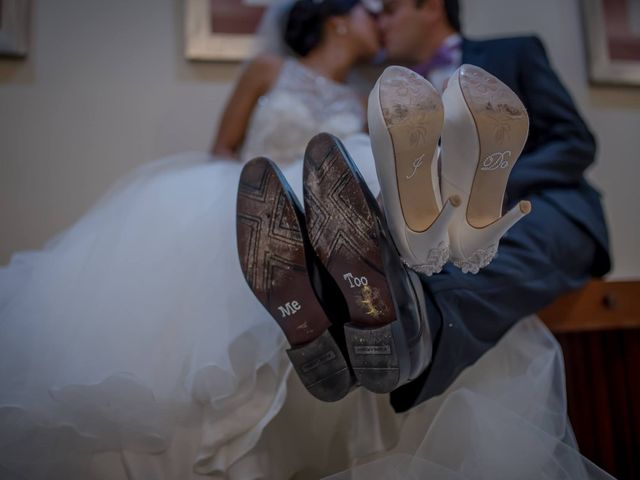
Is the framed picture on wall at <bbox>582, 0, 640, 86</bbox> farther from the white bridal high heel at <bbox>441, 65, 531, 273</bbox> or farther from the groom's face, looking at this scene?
the white bridal high heel at <bbox>441, 65, 531, 273</bbox>

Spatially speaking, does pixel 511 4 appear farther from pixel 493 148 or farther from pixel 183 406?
pixel 183 406

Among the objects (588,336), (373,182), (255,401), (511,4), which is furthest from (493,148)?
(511,4)

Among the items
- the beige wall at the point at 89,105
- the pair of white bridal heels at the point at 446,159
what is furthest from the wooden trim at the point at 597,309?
the beige wall at the point at 89,105

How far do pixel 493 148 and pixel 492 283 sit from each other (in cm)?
25

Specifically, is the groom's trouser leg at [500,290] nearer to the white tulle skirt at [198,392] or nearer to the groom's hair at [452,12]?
the white tulle skirt at [198,392]

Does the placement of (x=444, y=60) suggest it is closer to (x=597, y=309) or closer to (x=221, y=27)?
(x=221, y=27)

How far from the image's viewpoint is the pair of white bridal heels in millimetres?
556

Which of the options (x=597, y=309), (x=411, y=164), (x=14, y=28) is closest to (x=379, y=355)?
(x=411, y=164)

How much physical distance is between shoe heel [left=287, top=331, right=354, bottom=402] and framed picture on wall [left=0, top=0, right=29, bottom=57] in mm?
1104

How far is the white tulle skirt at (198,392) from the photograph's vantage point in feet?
2.08

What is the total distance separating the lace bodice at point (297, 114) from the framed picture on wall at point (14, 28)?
556mm

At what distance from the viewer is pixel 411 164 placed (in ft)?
1.88

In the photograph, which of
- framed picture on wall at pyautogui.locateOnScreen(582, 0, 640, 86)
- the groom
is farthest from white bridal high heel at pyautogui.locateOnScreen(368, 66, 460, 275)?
framed picture on wall at pyautogui.locateOnScreen(582, 0, 640, 86)

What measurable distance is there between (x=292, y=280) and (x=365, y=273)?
0.08 metres
